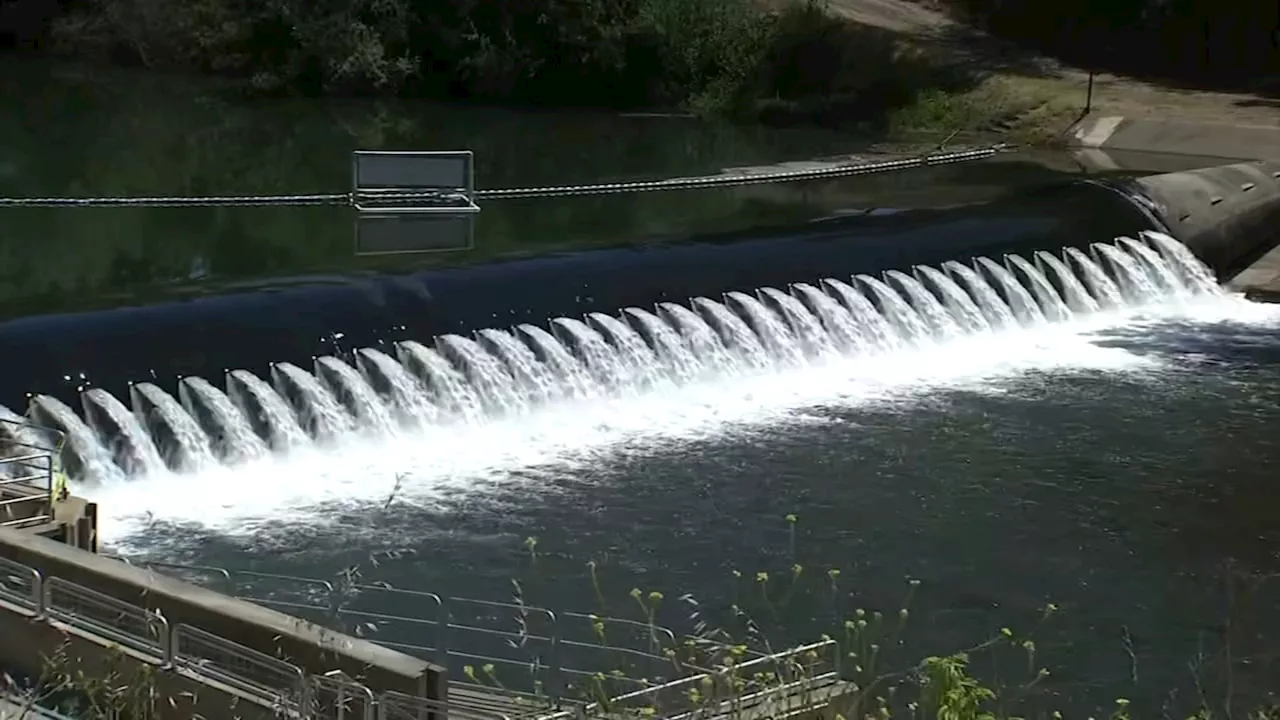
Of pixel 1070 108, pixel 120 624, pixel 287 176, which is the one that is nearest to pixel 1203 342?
pixel 287 176

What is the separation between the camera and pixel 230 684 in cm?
614

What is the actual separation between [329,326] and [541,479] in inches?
87.2

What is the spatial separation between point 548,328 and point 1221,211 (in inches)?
399

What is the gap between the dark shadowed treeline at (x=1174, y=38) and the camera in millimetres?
32656

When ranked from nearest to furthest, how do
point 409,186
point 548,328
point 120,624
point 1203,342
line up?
point 120,624, point 548,328, point 1203,342, point 409,186

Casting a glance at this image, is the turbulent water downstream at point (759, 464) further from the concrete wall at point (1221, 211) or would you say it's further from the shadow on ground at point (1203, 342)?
the concrete wall at point (1221, 211)

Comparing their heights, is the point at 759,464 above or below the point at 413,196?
below

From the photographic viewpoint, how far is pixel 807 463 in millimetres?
12688

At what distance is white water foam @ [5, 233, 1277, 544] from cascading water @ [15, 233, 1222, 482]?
0.02 m

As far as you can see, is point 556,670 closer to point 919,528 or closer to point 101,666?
point 101,666

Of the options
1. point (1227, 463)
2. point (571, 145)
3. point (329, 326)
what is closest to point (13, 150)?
point (571, 145)

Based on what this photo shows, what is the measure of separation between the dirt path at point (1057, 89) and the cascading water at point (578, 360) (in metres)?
11.1

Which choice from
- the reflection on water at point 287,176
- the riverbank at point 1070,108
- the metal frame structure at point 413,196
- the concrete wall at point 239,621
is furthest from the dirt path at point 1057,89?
the concrete wall at point 239,621

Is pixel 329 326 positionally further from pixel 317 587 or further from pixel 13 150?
pixel 13 150
